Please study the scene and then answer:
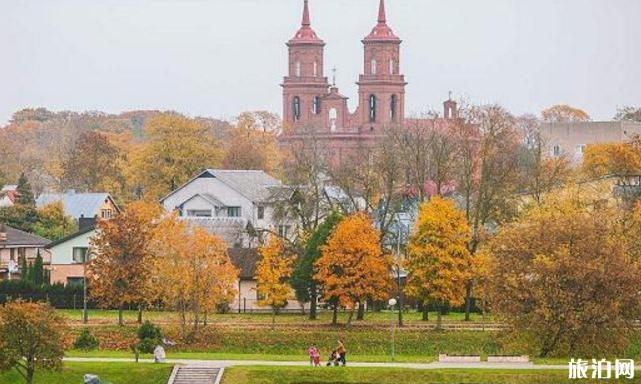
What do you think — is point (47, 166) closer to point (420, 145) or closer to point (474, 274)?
point (420, 145)

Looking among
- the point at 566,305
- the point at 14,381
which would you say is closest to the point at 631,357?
the point at 566,305

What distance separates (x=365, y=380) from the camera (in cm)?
6281

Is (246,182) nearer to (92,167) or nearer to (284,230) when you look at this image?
(284,230)

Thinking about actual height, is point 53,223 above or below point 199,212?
below

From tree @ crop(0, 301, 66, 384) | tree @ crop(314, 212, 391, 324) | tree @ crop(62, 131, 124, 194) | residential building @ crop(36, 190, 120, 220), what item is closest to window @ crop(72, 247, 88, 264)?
tree @ crop(314, 212, 391, 324)

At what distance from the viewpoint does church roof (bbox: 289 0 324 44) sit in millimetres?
168625

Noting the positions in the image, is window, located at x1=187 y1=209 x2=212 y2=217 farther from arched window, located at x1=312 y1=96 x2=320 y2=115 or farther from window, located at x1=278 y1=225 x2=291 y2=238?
arched window, located at x1=312 y1=96 x2=320 y2=115

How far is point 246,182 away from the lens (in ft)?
372

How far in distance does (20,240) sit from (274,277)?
19843 mm

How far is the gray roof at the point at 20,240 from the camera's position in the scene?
323 feet

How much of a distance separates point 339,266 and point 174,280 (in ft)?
26.3

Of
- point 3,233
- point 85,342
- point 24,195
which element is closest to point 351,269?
point 85,342

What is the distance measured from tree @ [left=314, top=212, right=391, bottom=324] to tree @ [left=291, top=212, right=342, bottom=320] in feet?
3.25

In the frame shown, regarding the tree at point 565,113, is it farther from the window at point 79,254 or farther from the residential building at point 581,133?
the window at point 79,254
